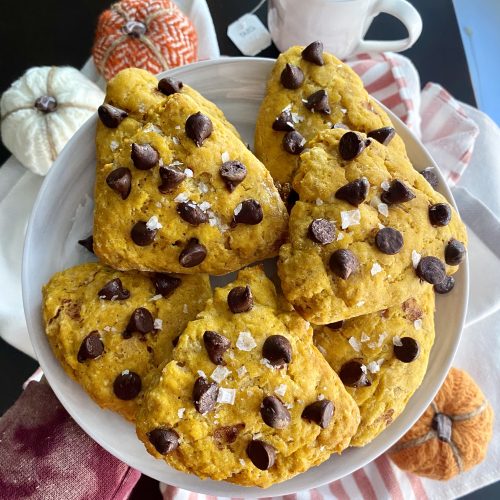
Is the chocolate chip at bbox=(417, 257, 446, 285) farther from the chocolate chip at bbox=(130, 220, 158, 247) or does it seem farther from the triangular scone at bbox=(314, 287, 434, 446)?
the chocolate chip at bbox=(130, 220, 158, 247)

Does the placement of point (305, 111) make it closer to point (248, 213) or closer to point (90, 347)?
point (248, 213)

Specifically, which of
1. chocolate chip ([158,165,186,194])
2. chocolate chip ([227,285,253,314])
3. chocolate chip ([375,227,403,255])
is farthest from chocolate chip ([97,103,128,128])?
chocolate chip ([375,227,403,255])

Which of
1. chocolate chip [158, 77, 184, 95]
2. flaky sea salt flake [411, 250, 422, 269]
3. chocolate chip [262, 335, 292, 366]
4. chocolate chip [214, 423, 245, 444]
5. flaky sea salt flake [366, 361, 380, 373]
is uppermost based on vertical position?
chocolate chip [158, 77, 184, 95]

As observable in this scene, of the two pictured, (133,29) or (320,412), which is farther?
(133,29)

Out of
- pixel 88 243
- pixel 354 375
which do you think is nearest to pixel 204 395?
pixel 354 375

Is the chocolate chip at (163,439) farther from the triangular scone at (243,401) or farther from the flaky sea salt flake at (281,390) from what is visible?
the flaky sea salt flake at (281,390)

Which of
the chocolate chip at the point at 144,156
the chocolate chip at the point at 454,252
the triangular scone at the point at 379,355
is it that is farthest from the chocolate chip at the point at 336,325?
the chocolate chip at the point at 144,156
